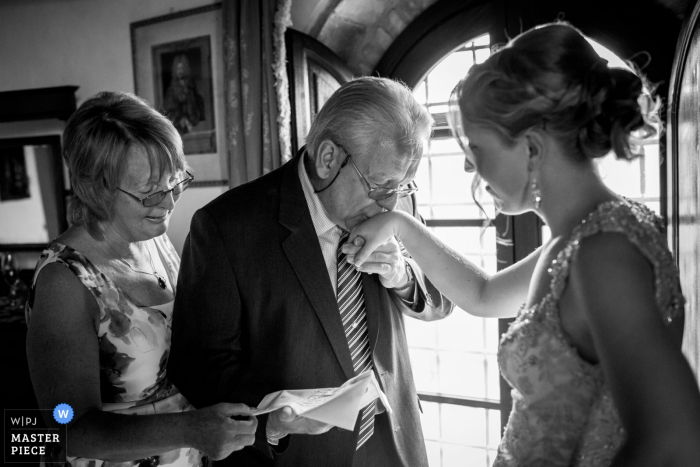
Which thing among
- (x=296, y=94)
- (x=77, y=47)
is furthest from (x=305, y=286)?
(x=77, y=47)

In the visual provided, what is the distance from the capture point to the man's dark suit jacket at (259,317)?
1726mm

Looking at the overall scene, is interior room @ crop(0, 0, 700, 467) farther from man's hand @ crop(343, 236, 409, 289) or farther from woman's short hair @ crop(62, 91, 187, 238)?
woman's short hair @ crop(62, 91, 187, 238)

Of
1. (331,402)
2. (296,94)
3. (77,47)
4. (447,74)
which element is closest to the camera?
(331,402)

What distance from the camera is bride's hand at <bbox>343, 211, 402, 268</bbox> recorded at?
178 centimetres

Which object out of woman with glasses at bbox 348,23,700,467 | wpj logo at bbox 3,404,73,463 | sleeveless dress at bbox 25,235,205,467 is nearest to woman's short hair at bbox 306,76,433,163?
woman with glasses at bbox 348,23,700,467

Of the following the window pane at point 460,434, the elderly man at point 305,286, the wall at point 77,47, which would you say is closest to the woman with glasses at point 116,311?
the elderly man at point 305,286

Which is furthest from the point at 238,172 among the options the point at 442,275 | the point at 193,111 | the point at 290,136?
the point at 442,275

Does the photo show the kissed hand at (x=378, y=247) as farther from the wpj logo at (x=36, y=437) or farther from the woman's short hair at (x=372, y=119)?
the wpj logo at (x=36, y=437)

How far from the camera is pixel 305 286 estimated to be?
1.76 metres

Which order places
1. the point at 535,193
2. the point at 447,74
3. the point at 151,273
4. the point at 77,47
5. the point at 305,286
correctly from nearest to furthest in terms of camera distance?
the point at 535,193 → the point at 305,286 → the point at 151,273 → the point at 447,74 → the point at 77,47

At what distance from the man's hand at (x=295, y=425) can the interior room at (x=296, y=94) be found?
1305 mm

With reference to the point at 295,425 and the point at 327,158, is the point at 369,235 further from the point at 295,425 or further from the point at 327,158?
the point at 295,425

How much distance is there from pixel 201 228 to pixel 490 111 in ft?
3.20

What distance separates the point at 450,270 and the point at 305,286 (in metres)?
0.44
